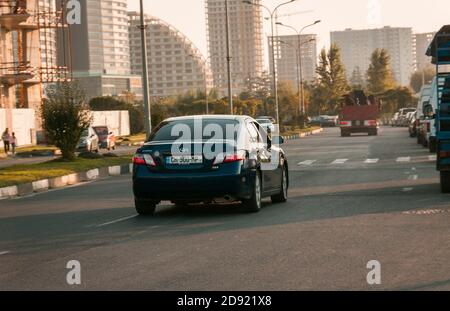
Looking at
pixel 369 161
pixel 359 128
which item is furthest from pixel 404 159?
pixel 359 128

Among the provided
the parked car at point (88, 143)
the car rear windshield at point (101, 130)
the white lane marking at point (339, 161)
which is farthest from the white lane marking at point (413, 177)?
the car rear windshield at point (101, 130)

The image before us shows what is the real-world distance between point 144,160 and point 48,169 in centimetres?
1421

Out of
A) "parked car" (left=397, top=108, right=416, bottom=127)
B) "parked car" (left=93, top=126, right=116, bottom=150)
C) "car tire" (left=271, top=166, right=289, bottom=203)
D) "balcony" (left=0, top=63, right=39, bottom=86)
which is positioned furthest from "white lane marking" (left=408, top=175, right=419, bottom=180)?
"parked car" (left=397, top=108, right=416, bottom=127)

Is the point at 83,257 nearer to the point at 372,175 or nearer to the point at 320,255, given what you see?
the point at 320,255

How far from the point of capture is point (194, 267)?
369 inches

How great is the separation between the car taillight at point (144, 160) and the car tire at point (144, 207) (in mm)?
661

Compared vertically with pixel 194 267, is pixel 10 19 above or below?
above

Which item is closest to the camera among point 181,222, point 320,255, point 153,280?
point 153,280

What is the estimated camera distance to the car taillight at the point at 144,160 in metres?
14.5

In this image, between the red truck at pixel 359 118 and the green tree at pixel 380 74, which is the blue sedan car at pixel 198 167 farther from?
the green tree at pixel 380 74

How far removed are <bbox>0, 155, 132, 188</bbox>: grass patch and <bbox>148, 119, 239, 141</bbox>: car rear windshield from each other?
27.8 ft

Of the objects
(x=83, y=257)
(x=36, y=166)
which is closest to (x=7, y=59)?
(x=36, y=166)

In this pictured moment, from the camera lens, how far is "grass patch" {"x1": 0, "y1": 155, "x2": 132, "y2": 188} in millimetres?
24438
